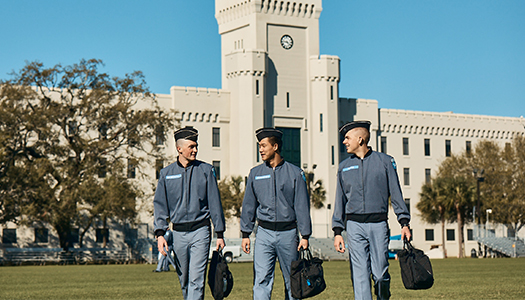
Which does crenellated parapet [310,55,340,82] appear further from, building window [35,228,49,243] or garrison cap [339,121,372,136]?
garrison cap [339,121,372,136]

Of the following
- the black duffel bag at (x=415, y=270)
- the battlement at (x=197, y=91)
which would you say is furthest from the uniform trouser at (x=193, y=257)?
the battlement at (x=197, y=91)

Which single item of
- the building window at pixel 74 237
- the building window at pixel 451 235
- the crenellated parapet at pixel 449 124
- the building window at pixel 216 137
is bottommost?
the building window at pixel 451 235

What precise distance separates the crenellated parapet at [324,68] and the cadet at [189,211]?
61.3m

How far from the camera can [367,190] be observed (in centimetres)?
1044

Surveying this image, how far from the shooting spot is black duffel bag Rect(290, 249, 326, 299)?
32.9ft

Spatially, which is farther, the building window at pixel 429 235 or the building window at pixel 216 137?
the building window at pixel 429 235

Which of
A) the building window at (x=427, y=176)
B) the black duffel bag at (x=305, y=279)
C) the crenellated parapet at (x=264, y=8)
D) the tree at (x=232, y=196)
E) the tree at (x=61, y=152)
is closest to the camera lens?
the black duffel bag at (x=305, y=279)

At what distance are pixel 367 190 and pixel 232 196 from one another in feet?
171

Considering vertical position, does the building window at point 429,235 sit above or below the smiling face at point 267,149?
below

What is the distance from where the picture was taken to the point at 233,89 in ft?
230

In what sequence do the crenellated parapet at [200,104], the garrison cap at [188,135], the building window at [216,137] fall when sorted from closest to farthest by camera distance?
1. the garrison cap at [188,135]
2. the crenellated parapet at [200,104]
3. the building window at [216,137]

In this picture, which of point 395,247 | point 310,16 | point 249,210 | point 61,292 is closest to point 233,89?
point 310,16

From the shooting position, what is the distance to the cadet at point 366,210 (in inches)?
399

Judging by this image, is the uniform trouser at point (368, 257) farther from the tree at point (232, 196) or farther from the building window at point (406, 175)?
the building window at point (406, 175)
